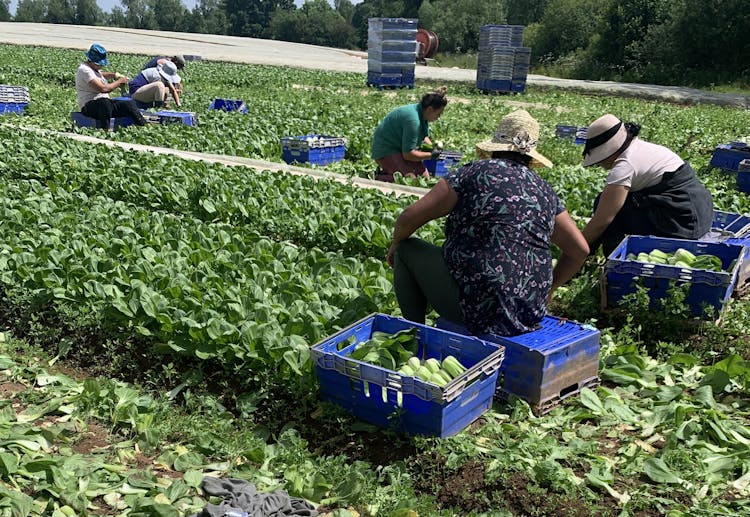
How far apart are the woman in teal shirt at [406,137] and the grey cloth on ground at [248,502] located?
5664 millimetres

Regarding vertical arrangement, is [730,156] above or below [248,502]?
above

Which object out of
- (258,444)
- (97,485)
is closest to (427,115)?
(258,444)

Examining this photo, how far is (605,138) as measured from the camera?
5430mm

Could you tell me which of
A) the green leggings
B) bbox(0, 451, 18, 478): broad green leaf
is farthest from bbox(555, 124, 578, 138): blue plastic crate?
bbox(0, 451, 18, 478): broad green leaf

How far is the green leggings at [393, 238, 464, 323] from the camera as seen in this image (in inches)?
173

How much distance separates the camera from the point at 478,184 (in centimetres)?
412

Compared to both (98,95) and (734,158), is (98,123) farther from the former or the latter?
(734,158)

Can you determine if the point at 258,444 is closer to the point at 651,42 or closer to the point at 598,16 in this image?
the point at 651,42

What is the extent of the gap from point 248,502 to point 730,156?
9453mm

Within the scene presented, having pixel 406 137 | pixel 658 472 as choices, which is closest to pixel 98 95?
pixel 406 137

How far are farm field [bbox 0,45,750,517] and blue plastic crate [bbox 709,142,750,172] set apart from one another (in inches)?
111

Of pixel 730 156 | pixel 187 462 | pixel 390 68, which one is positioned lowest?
pixel 187 462

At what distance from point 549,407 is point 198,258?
2946 mm

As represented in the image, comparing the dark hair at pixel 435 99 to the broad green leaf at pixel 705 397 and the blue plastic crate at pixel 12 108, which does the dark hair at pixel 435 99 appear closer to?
the broad green leaf at pixel 705 397
